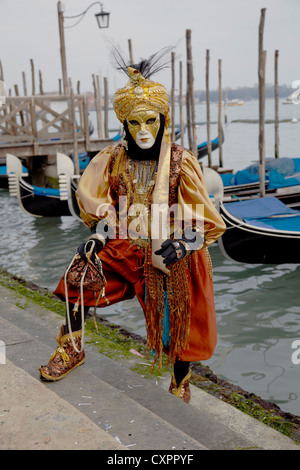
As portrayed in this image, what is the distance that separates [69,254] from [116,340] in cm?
448

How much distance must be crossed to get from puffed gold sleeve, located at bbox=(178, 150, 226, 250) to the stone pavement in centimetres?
77

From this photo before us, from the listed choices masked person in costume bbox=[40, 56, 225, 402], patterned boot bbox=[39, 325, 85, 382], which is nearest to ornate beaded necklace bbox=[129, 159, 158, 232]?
masked person in costume bbox=[40, 56, 225, 402]

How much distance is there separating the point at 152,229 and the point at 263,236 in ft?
14.2

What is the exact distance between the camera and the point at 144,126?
8.07 ft

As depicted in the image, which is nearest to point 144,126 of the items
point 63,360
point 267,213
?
point 63,360

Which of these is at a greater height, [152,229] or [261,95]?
[261,95]

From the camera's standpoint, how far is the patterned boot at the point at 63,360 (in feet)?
→ 8.09

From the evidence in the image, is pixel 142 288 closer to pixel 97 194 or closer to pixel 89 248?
pixel 89 248

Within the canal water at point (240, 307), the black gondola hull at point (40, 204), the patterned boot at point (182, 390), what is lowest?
the canal water at point (240, 307)

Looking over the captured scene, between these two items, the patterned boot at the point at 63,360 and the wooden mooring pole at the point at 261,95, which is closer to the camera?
the patterned boot at the point at 63,360

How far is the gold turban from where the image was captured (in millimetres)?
2473

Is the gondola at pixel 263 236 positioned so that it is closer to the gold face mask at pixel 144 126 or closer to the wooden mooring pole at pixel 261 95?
the wooden mooring pole at pixel 261 95

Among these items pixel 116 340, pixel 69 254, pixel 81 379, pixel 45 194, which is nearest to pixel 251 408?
pixel 81 379

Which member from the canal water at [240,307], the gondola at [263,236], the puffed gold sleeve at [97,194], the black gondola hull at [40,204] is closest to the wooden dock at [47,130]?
the black gondola hull at [40,204]
